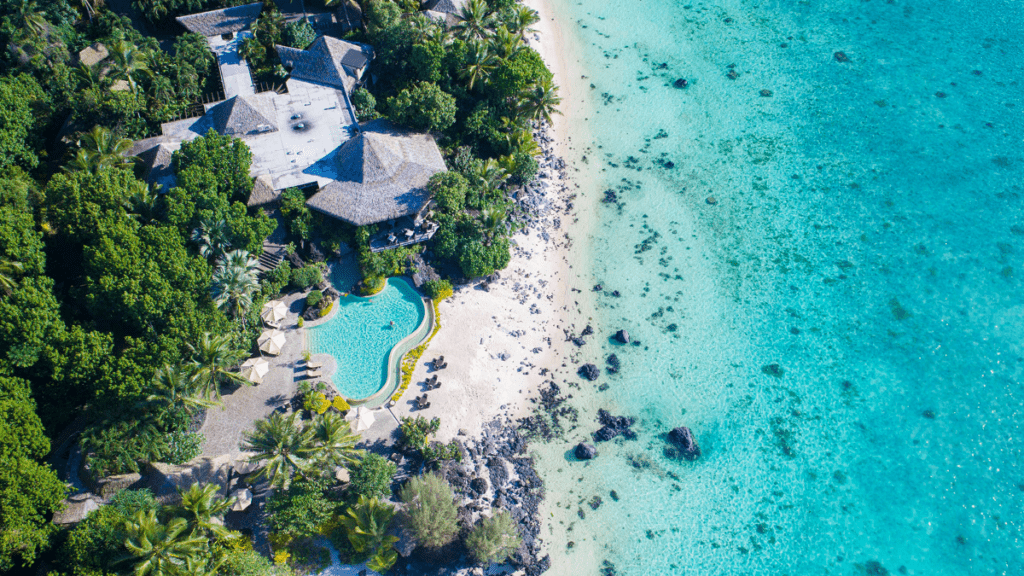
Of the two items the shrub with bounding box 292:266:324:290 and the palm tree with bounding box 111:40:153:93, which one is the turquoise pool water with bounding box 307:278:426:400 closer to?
the shrub with bounding box 292:266:324:290

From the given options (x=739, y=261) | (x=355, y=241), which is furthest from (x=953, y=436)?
(x=355, y=241)

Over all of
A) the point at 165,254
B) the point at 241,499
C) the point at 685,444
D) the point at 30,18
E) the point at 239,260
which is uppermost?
the point at 30,18

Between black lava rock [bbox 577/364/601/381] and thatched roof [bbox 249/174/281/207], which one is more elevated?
thatched roof [bbox 249/174/281/207]

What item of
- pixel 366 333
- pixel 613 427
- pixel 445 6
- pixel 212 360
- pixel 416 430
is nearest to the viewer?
pixel 212 360

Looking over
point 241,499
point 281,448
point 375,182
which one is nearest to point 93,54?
point 375,182

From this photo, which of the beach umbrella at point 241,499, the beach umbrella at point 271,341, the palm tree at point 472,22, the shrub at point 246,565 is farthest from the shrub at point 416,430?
the palm tree at point 472,22

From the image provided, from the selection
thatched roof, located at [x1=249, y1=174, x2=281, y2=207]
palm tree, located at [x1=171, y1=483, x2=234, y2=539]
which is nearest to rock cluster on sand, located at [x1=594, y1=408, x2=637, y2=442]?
palm tree, located at [x1=171, y1=483, x2=234, y2=539]

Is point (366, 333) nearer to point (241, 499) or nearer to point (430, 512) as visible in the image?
point (241, 499)
